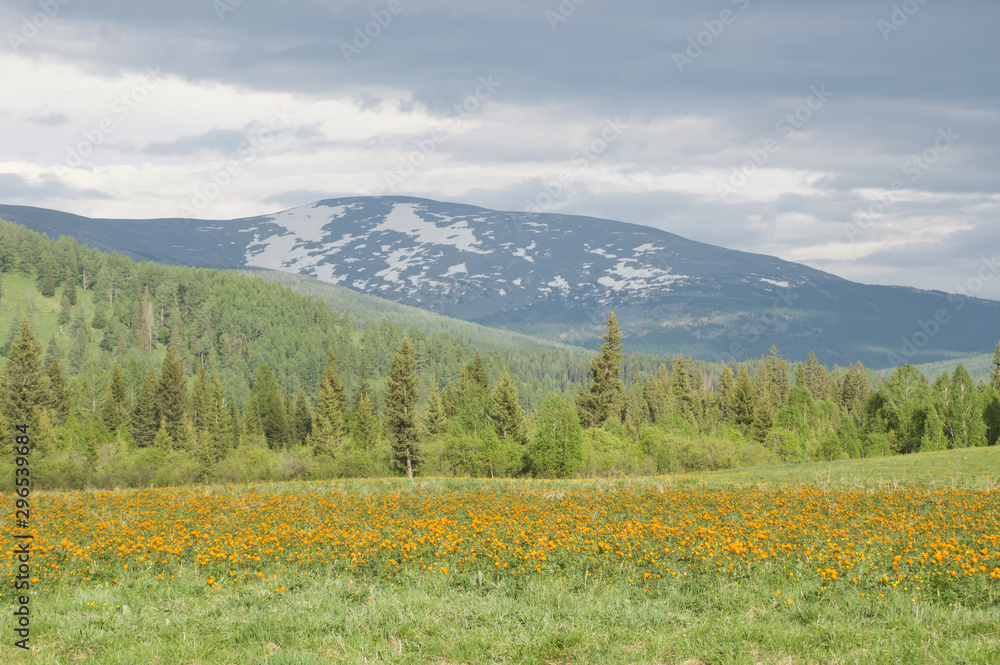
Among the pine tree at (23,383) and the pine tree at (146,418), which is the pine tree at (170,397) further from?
the pine tree at (23,383)

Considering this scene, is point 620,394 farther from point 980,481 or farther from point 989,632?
point 989,632

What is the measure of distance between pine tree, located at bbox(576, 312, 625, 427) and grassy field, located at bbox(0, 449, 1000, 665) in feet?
203

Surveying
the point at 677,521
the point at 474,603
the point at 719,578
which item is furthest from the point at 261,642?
the point at 677,521

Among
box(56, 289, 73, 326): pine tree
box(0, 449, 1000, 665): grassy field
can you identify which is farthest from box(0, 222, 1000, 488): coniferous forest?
box(56, 289, 73, 326): pine tree

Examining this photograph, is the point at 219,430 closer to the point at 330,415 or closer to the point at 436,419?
the point at 330,415

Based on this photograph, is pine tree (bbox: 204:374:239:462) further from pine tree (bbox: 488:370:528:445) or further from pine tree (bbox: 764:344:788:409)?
pine tree (bbox: 764:344:788:409)

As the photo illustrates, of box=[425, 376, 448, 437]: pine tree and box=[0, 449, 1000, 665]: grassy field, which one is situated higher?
box=[0, 449, 1000, 665]: grassy field

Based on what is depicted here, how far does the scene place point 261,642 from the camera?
9484mm

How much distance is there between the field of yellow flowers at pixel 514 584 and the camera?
30.2ft

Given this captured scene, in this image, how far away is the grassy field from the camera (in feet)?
30.2

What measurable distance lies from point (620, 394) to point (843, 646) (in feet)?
332

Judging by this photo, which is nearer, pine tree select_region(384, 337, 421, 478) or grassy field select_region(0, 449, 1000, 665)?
grassy field select_region(0, 449, 1000, 665)

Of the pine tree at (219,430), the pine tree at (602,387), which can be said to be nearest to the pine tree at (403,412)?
the pine tree at (602,387)

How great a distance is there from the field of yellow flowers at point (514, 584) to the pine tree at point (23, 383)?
257 feet
